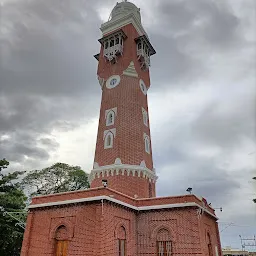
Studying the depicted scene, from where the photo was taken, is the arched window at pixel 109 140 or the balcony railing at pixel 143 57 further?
the balcony railing at pixel 143 57

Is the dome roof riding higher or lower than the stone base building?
higher

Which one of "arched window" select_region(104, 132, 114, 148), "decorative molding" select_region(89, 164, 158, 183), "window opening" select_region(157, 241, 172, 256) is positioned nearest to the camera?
"window opening" select_region(157, 241, 172, 256)

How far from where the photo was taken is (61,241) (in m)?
16.5

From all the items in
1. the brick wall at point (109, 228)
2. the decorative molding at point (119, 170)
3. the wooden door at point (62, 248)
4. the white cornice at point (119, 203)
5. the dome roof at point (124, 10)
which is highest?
the dome roof at point (124, 10)

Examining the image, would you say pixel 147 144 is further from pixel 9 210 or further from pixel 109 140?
pixel 9 210

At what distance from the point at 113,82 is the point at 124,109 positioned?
11.3 ft

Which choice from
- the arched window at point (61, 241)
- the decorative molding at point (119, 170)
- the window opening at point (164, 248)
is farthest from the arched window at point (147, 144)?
the arched window at point (61, 241)

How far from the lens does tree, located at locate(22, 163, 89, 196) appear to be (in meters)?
35.2

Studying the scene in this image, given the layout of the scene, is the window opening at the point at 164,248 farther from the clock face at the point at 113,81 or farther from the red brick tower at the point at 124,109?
the clock face at the point at 113,81

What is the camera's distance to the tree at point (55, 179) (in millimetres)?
35203

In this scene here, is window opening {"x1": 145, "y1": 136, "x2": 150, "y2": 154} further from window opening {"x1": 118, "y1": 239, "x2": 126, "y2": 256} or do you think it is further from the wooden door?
the wooden door

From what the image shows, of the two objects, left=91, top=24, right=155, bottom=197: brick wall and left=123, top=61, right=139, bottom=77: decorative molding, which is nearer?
left=91, top=24, right=155, bottom=197: brick wall

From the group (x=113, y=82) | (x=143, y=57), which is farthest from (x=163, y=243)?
(x=143, y=57)

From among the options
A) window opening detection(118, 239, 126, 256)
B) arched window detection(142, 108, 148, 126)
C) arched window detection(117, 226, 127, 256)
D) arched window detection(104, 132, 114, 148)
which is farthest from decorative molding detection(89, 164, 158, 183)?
window opening detection(118, 239, 126, 256)
